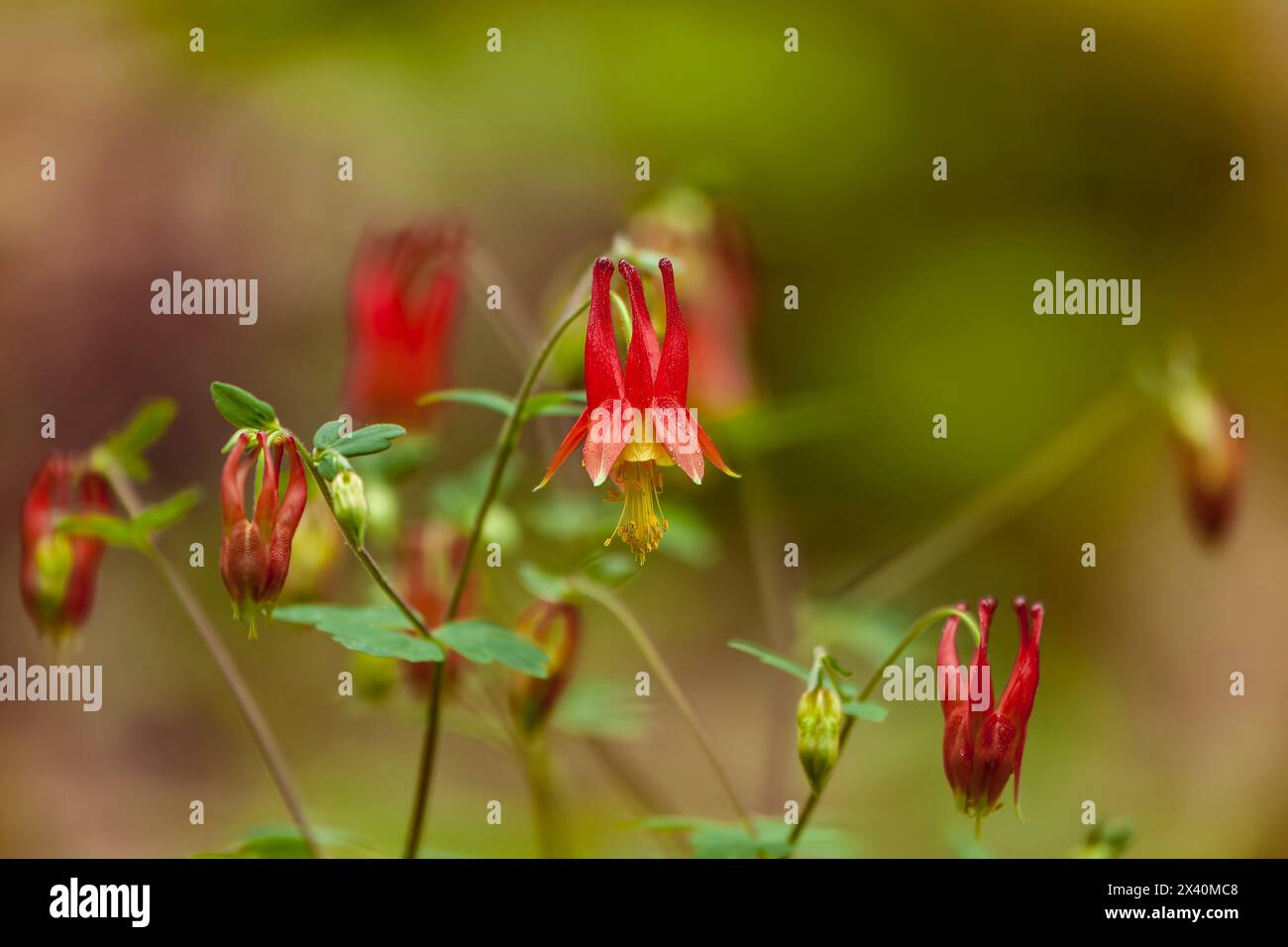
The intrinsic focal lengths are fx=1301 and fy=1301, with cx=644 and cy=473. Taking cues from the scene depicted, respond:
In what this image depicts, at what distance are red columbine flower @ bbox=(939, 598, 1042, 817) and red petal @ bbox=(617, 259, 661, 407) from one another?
40 centimetres

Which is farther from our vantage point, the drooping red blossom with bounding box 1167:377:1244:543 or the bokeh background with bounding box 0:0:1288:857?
the bokeh background with bounding box 0:0:1288:857

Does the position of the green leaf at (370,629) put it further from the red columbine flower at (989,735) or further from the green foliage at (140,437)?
the red columbine flower at (989,735)

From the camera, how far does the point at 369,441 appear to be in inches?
50.2

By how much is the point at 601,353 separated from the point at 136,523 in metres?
0.59

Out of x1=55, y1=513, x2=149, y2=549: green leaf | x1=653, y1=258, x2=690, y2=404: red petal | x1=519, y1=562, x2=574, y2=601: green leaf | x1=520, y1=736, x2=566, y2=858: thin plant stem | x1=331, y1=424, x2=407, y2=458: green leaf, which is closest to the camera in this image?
x1=331, y1=424, x2=407, y2=458: green leaf

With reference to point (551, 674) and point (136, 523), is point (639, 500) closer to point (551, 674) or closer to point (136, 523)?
point (551, 674)

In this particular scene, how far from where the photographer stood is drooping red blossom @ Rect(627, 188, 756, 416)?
2205 mm

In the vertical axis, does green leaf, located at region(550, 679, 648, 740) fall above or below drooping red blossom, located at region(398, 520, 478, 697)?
below

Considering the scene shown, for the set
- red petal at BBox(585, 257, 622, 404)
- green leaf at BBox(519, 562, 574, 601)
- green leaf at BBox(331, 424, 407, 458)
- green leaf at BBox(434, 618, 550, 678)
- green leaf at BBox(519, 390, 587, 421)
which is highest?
red petal at BBox(585, 257, 622, 404)

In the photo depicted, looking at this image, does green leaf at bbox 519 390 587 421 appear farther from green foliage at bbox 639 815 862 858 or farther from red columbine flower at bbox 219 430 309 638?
green foliage at bbox 639 815 862 858

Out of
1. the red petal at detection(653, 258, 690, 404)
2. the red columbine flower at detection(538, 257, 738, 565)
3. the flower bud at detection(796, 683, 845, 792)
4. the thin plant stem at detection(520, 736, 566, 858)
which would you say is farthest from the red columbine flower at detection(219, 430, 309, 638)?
the thin plant stem at detection(520, 736, 566, 858)

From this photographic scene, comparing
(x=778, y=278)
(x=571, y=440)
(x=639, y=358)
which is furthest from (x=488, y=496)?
(x=778, y=278)

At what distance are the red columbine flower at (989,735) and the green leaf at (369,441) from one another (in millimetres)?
608
